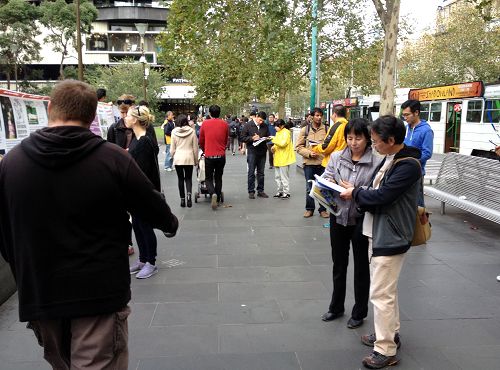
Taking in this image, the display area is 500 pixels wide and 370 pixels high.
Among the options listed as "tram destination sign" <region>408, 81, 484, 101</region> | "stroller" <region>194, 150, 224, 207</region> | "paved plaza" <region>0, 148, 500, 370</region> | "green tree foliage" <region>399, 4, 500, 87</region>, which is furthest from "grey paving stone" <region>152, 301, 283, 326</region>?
"green tree foliage" <region>399, 4, 500, 87</region>

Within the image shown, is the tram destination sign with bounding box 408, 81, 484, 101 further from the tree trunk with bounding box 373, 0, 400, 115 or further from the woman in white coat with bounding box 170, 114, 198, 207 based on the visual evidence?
the woman in white coat with bounding box 170, 114, 198, 207

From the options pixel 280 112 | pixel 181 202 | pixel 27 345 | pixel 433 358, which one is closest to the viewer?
pixel 433 358

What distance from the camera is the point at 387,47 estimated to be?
946 centimetres

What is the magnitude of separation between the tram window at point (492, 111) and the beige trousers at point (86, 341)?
58.2 ft

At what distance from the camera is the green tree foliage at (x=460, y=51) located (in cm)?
2797

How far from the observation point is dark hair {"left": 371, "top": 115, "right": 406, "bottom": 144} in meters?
3.02

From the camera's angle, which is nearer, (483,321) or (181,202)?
(483,321)

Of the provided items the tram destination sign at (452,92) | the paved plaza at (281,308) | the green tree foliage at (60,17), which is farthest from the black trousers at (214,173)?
the green tree foliage at (60,17)

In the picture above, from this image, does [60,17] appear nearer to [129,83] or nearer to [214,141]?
[129,83]

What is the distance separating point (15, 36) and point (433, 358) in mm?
44994

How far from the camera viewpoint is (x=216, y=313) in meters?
4.06

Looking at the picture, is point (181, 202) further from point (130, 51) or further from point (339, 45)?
point (130, 51)

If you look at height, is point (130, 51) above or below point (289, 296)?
above

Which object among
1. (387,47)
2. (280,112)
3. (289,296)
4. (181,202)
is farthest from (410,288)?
(280,112)
